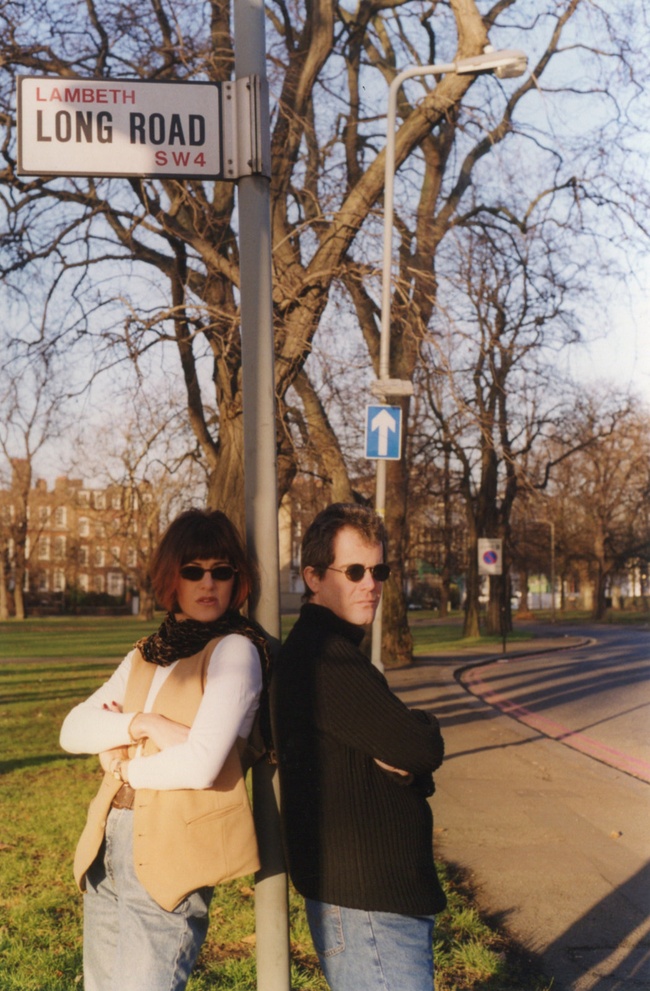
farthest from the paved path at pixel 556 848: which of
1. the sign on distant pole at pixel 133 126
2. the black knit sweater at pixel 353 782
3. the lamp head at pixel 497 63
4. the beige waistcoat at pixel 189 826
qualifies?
the lamp head at pixel 497 63

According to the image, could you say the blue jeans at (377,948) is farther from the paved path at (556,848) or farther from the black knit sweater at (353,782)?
the paved path at (556,848)

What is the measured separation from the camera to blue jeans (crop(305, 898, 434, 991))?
2.48 m

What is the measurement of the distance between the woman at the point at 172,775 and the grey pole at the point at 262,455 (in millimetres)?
339

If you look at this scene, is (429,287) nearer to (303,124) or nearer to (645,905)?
(303,124)

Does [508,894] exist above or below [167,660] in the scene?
below

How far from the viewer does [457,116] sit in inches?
435

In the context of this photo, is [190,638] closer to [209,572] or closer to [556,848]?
[209,572]

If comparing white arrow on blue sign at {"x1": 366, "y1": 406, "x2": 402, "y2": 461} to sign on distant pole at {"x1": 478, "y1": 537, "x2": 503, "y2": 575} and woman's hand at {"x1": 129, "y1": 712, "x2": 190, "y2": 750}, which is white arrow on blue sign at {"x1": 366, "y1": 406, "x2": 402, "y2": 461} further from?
sign on distant pole at {"x1": 478, "y1": 537, "x2": 503, "y2": 575}

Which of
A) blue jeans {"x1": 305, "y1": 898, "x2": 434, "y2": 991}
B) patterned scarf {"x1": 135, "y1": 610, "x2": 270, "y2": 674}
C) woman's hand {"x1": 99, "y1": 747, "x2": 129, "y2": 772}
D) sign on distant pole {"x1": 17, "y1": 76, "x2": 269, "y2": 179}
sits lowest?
blue jeans {"x1": 305, "y1": 898, "x2": 434, "y2": 991}

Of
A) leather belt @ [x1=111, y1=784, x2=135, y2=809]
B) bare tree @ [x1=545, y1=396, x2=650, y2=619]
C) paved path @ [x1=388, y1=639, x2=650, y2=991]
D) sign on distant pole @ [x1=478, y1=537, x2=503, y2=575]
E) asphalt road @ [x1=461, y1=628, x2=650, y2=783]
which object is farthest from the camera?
bare tree @ [x1=545, y1=396, x2=650, y2=619]

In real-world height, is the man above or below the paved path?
above

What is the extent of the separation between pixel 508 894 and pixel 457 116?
758cm

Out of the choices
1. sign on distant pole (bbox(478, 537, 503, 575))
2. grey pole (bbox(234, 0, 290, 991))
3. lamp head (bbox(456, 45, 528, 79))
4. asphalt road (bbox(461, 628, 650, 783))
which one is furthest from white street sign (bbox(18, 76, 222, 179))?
sign on distant pole (bbox(478, 537, 503, 575))

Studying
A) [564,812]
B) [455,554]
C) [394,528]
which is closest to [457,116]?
[564,812]
